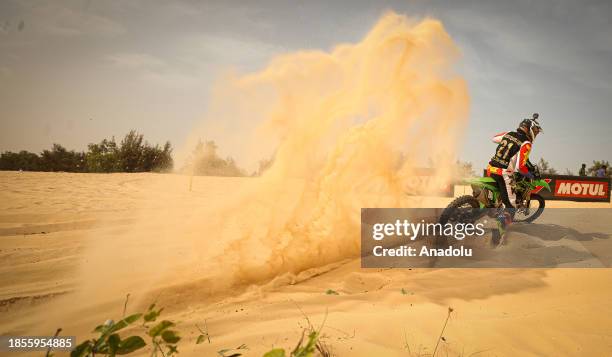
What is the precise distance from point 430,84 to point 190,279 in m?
5.87

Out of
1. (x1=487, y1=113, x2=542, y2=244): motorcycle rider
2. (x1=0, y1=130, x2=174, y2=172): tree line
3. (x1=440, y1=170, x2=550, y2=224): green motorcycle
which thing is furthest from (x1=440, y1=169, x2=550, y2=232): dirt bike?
(x1=0, y1=130, x2=174, y2=172): tree line

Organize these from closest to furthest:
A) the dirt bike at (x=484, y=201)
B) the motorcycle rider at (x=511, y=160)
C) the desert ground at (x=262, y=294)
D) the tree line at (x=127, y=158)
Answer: the desert ground at (x=262, y=294) < the dirt bike at (x=484, y=201) < the motorcycle rider at (x=511, y=160) < the tree line at (x=127, y=158)

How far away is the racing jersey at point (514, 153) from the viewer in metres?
5.94

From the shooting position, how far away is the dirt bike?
18.9ft

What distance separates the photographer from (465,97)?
729cm

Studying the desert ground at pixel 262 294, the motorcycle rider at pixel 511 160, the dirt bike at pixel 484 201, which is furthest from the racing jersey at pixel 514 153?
the desert ground at pixel 262 294

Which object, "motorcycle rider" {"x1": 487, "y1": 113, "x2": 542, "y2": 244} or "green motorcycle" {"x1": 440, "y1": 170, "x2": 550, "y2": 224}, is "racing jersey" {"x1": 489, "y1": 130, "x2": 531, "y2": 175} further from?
"green motorcycle" {"x1": 440, "y1": 170, "x2": 550, "y2": 224}

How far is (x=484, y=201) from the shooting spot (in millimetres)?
6078

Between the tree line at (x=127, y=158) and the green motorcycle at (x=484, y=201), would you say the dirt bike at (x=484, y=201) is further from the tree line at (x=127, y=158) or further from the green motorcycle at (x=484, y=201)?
the tree line at (x=127, y=158)

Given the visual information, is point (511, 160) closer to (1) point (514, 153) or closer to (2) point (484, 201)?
(1) point (514, 153)

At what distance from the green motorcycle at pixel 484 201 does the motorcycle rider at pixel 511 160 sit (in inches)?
5.5

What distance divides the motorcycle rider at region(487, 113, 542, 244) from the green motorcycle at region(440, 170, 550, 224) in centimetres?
14

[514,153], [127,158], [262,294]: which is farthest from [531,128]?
[127,158]

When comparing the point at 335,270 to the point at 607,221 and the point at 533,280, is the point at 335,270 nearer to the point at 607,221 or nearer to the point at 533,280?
the point at 533,280
